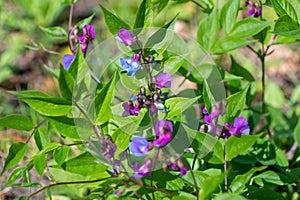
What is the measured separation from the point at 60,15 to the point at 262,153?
8.10 ft

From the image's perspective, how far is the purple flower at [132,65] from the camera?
3.92ft

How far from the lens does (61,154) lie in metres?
1.27

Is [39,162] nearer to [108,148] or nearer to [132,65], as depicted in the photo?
[108,148]

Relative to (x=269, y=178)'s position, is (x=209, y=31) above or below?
above

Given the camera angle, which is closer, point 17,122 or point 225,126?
point 225,126

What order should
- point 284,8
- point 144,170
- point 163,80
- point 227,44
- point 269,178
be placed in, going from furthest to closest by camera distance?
point 227,44 → point 269,178 → point 284,8 → point 163,80 → point 144,170

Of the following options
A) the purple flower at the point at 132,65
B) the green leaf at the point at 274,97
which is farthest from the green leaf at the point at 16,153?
the green leaf at the point at 274,97

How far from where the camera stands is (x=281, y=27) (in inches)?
49.6

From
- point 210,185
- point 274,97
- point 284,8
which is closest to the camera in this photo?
point 210,185

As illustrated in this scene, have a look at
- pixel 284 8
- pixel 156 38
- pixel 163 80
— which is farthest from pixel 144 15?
pixel 284 8

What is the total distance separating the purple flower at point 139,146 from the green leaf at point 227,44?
0.59m

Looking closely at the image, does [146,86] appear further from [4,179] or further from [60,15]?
[60,15]

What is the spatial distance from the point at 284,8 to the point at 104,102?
542 mm

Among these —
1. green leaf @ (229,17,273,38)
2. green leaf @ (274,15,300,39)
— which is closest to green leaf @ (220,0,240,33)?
green leaf @ (229,17,273,38)
